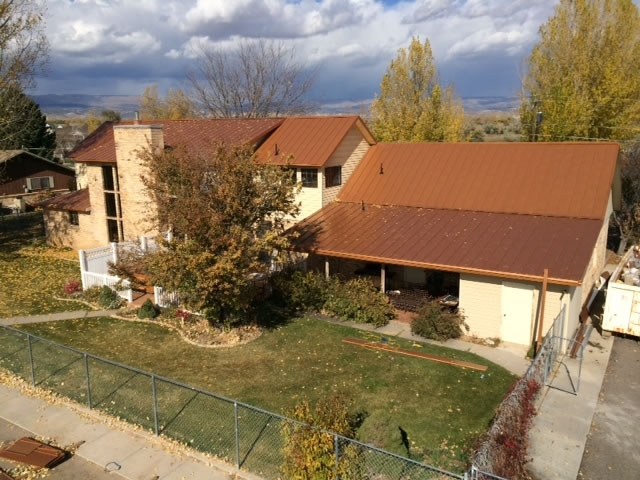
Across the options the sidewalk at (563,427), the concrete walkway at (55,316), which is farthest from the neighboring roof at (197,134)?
the sidewalk at (563,427)

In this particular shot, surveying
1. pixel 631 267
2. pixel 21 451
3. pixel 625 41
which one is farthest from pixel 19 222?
pixel 625 41

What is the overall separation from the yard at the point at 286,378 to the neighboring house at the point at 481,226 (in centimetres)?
257

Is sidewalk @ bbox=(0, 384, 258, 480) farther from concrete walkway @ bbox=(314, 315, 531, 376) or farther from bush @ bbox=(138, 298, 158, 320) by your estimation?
concrete walkway @ bbox=(314, 315, 531, 376)

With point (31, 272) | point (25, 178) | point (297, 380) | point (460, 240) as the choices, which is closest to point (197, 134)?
point (31, 272)

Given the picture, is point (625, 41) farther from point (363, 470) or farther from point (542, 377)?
point (363, 470)

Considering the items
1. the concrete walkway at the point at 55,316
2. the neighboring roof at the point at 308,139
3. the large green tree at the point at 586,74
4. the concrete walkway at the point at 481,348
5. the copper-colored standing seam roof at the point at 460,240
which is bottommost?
the concrete walkway at the point at 481,348

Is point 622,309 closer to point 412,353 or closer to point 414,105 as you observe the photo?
point 412,353

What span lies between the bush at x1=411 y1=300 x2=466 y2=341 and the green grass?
749 millimetres

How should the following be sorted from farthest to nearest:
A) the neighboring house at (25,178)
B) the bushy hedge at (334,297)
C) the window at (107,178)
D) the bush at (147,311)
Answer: the neighboring house at (25,178) → the window at (107,178) → the bush at (147,311) → the bushy hedge at (334,297)

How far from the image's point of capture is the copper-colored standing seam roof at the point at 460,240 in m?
15.8

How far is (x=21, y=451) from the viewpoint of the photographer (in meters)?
10.5

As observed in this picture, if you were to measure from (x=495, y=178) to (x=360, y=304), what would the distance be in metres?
8.16

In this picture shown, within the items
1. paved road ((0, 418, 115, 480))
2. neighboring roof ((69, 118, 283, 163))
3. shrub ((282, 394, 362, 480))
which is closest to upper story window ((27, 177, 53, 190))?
neighboring roof ((69, 118, 283, 163))

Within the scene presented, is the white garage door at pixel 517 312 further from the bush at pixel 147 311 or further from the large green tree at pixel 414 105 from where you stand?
the large green tree at pixel 414 105
